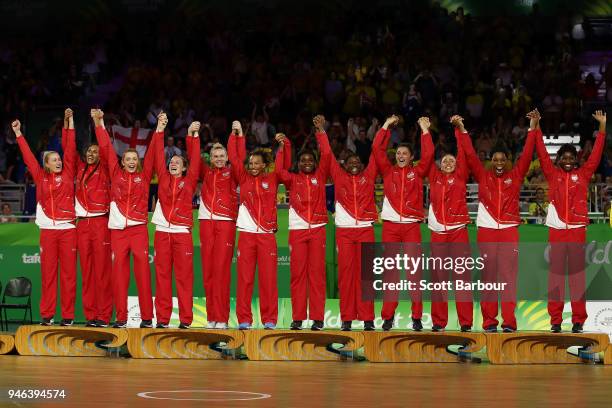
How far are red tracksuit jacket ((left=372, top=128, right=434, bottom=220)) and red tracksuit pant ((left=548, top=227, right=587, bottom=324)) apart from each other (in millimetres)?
1665

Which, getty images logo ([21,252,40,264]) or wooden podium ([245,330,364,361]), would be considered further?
getty images logo ([21,252,40,264])

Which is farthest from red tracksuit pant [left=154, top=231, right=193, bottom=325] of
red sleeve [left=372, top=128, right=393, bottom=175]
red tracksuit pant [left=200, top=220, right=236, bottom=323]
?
red sleeve [left=372, top=128, right=393, bottom=175]

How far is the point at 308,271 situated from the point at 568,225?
3152mm

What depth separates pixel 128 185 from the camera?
16047 mm

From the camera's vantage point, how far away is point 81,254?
1638 cm

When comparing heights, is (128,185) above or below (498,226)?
above

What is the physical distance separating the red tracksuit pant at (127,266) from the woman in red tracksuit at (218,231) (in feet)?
2.48

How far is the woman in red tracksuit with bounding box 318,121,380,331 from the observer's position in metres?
15.9

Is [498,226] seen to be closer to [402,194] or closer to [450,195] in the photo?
[450,195]

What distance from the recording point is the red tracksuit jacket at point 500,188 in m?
15.7

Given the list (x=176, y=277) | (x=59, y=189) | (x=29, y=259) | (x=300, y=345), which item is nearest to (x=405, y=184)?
(x=300, y=345)

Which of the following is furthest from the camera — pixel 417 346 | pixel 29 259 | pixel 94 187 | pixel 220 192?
pixel 29 259

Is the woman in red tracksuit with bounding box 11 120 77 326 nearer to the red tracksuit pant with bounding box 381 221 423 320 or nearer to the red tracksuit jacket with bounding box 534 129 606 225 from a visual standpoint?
the red tracksuit pant with bounding box 381 221 423 320

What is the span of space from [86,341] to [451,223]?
→ 4.68 metres
